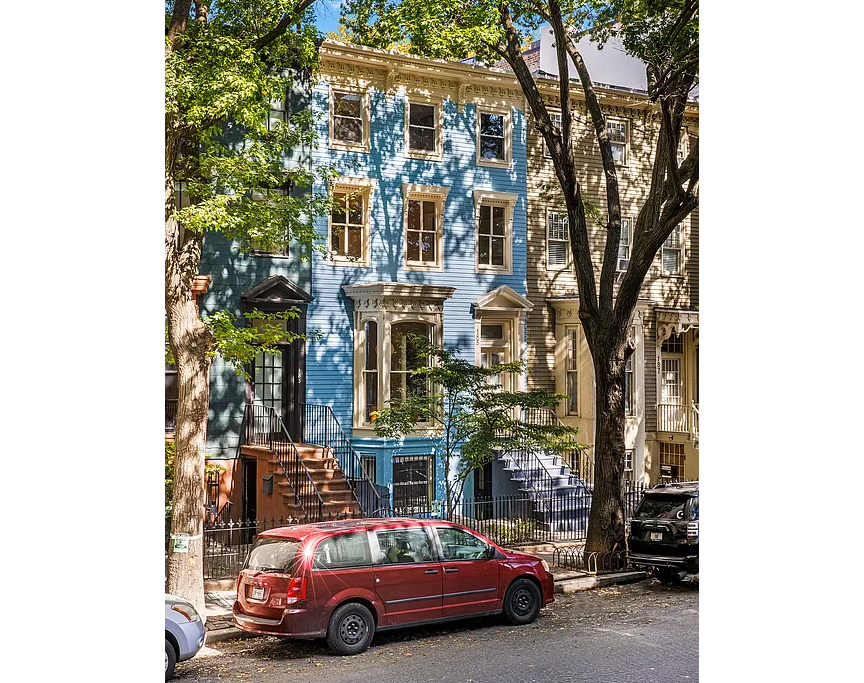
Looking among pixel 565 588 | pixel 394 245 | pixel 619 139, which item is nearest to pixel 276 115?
pixel 394 245

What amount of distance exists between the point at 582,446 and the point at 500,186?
59.3 inches

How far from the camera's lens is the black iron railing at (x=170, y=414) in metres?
4.08

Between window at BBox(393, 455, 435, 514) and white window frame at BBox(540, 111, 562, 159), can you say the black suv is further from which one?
white window frame at BBox(540, 111, 562, 159)

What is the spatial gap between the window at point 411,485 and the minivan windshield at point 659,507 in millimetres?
1361

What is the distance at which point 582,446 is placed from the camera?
15.9 ft

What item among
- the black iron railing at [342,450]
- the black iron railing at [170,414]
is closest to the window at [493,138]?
the black iron railing at [342,450]

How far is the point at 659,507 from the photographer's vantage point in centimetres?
503

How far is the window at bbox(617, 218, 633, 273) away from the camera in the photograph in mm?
5109

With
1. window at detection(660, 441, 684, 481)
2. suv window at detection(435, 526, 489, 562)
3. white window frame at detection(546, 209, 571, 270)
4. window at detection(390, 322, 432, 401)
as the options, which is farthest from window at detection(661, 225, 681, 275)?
suv window at detection(435, 526, 489, 562)

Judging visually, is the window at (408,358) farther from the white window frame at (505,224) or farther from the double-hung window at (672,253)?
the double-hung window at (672,253)

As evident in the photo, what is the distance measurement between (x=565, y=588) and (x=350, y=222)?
221 cm
